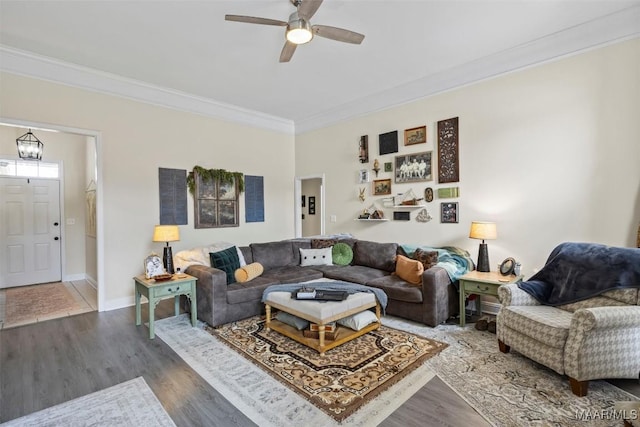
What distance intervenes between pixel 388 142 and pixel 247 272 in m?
2.98

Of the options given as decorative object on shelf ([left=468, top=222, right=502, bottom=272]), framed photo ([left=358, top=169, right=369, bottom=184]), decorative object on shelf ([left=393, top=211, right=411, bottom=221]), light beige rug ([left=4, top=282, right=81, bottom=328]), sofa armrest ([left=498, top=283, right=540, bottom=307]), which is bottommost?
light beige rug ([left=4, top=282, right=81, bottom=328])

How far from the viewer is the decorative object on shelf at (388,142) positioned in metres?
4.85

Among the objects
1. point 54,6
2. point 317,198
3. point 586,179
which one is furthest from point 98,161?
point 586,179

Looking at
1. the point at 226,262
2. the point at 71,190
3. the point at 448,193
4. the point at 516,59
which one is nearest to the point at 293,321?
the point at 226,262

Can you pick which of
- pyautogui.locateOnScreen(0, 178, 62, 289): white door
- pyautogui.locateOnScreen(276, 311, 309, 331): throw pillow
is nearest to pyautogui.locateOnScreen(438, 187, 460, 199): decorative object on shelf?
pyautogui.locateOnScreen(276, 311, 309, 331): throw pillow

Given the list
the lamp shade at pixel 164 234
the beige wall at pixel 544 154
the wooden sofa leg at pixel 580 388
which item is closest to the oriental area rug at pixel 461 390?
the wooden sofa leg at pixel 580 388

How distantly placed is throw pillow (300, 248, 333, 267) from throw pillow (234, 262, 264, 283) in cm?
89

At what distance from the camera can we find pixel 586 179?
3.25m

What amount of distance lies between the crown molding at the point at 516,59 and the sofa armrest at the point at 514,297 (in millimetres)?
2655

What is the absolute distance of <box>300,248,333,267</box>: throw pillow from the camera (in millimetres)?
4863

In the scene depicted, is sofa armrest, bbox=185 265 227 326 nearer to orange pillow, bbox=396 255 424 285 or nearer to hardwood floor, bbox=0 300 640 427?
hardwood floor, bbox=0 300 640 427

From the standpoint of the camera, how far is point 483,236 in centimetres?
357

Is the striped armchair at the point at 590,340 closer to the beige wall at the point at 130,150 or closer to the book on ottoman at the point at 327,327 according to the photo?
the book on ottoman at the point at 327,327

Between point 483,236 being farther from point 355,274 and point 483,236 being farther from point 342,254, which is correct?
point 342,254
